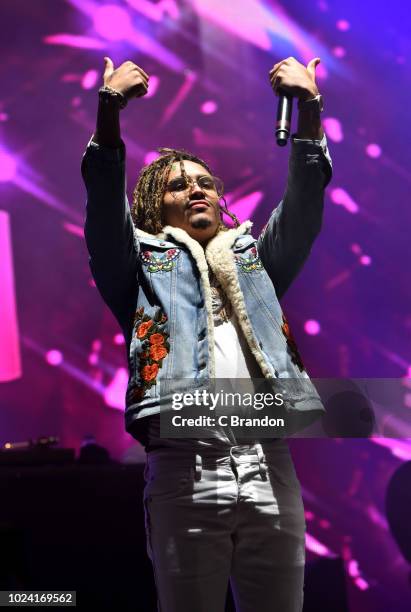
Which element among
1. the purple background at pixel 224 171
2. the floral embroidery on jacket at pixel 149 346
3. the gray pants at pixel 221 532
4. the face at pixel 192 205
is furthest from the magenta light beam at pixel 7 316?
the gray pants at pixel 221 532

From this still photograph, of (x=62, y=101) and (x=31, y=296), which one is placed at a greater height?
(x=62, y=101)

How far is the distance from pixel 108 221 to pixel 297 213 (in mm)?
391

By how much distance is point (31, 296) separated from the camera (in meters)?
2.80

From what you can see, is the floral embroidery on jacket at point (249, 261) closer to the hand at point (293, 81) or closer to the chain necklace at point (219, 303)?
the chain necklace at point (219, 303)

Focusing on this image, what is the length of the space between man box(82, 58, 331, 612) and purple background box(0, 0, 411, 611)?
1.37 m

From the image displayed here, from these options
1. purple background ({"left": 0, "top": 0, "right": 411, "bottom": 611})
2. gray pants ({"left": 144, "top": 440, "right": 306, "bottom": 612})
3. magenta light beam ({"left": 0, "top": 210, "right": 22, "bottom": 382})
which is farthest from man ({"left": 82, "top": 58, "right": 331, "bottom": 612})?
magenta light beam ({"left": 0, "top": 210, "right": 22, "bottom": 382})

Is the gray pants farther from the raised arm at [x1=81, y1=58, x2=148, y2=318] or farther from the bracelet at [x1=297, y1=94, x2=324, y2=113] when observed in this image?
the bracelet at [x1=297, y1=94, x2=324, y2=113]

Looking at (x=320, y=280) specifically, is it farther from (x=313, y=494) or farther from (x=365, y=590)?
(x=365, y=590)

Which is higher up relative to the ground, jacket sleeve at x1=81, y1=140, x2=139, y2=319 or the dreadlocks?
the dreadlocks

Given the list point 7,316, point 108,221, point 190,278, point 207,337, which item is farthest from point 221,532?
point 7,316

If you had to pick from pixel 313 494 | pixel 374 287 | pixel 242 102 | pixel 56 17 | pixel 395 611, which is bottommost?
pixel 395 611

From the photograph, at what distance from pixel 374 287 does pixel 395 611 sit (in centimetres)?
132

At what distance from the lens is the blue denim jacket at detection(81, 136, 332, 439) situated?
114 centimetres

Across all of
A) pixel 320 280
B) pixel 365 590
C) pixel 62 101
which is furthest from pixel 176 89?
pixel 365 590
